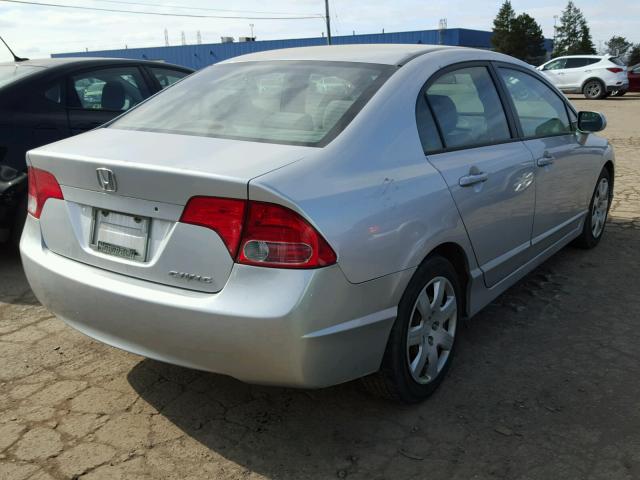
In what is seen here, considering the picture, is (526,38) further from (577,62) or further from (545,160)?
(545,160)

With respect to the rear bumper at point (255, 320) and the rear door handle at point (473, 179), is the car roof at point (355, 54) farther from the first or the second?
the rear bumper at point (255, 320)

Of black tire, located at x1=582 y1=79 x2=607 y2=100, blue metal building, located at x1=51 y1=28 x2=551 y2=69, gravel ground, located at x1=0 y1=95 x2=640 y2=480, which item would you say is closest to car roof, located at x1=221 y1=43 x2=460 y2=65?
gravel ground, located at x1=0 y1=95 x2=640 y2=480

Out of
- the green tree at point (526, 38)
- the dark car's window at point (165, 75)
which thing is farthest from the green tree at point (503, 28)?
the dark car's window at point (165, 75)

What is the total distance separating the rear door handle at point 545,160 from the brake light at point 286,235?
2.10 meters

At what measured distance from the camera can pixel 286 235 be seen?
7.28ft

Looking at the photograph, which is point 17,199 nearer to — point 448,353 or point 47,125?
point 47,125

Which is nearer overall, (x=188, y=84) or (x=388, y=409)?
(x=388, y=409)

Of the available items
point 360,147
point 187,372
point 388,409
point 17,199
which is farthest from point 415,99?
point 17,199

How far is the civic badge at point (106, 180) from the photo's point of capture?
2.44 meters

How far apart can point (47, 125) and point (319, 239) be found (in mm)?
3573

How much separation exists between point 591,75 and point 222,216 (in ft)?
77.3

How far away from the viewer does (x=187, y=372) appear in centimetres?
323

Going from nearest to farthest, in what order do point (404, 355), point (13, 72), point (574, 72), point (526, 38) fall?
point (404, 355), point (13, 72), point (574, 72), point (526, 38)

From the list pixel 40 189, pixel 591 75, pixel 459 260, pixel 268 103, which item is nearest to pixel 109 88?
pixel 40 189
